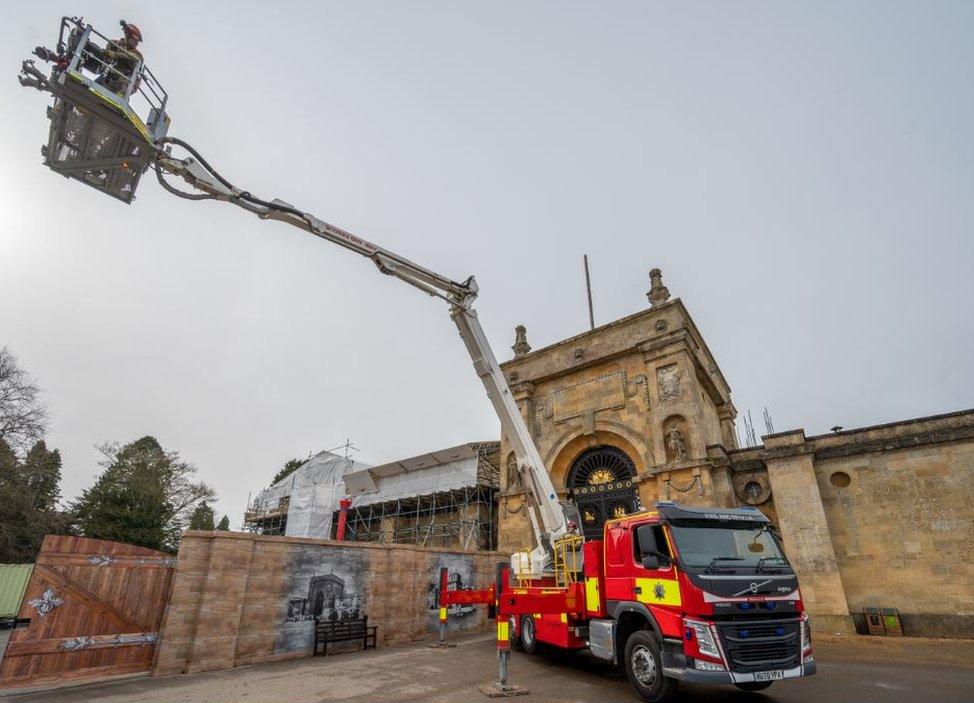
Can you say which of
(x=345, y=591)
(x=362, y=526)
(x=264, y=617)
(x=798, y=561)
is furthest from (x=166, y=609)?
(x=362, y=526)

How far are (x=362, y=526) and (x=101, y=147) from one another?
Answer: 97.2ft

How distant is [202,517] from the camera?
4125cm

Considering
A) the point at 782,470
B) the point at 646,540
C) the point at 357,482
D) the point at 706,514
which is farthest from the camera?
the point at 357,482

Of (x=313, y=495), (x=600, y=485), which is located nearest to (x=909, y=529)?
(x=600, y=485)

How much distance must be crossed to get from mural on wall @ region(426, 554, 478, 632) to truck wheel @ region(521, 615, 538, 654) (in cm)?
386

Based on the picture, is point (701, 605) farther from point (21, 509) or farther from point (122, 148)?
point (21, 509)

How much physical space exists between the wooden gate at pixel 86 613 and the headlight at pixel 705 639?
1017 cm

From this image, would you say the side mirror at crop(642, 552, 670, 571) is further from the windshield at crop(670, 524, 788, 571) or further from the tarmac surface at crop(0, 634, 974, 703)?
the tarmac surface at crop(0, 634, 974, 703)

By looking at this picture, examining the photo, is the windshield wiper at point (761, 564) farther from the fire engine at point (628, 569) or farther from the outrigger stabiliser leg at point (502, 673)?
the outrigger stabiliser leg at point (502, 673)

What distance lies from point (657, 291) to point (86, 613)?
19.1 m

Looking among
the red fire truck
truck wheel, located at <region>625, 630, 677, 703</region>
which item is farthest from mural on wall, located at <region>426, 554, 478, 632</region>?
truck wheel, located at <region>625, 630, 677, 703</region>

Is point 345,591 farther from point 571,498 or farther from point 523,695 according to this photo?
point 571,498

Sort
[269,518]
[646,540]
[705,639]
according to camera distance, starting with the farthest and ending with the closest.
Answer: [269,518], [646,540], [705,639]

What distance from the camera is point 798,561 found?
536 inches
